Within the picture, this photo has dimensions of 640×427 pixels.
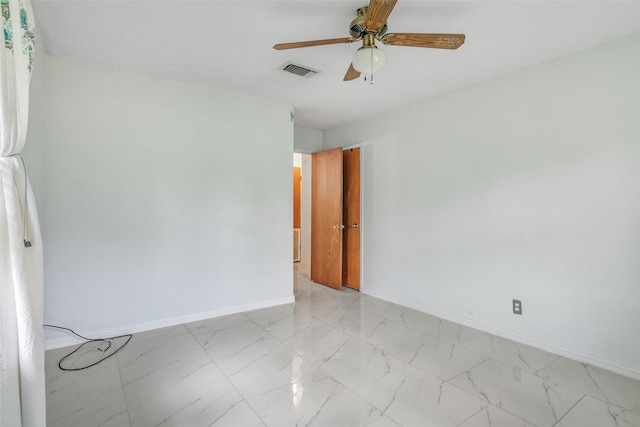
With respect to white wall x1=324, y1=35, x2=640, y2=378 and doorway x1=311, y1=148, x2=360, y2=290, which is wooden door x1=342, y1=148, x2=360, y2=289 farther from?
white wall x1=324, y1=35, x2=640, y2=378

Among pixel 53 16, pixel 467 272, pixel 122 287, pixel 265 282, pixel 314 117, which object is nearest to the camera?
pixel 53 16

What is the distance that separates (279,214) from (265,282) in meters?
0.85

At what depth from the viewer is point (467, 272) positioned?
10.8 ft

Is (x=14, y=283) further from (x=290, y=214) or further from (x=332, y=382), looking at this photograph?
(x=290, y=214)

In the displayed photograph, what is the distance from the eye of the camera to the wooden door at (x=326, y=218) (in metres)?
4.66

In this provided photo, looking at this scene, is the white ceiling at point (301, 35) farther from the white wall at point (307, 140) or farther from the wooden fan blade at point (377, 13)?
the white wall at point (307, 140)

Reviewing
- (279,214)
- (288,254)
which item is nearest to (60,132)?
(279,214)

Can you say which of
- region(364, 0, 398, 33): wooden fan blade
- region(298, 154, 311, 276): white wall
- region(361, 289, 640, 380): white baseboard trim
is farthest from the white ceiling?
region(361, 289, 640, 380): white baseboard trim

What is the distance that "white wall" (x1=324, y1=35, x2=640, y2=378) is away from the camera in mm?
2361

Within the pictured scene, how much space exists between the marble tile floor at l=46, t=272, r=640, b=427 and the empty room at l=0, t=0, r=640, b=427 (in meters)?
0.02

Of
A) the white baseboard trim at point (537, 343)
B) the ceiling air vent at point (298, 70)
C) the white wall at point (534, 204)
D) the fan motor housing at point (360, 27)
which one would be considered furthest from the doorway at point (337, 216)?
the fan motor housing at point (360, 27)

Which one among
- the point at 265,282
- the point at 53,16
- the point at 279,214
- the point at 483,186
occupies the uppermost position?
the point at 53,16

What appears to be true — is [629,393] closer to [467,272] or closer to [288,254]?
[467,272]

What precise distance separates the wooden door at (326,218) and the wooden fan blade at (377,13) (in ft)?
8.99
